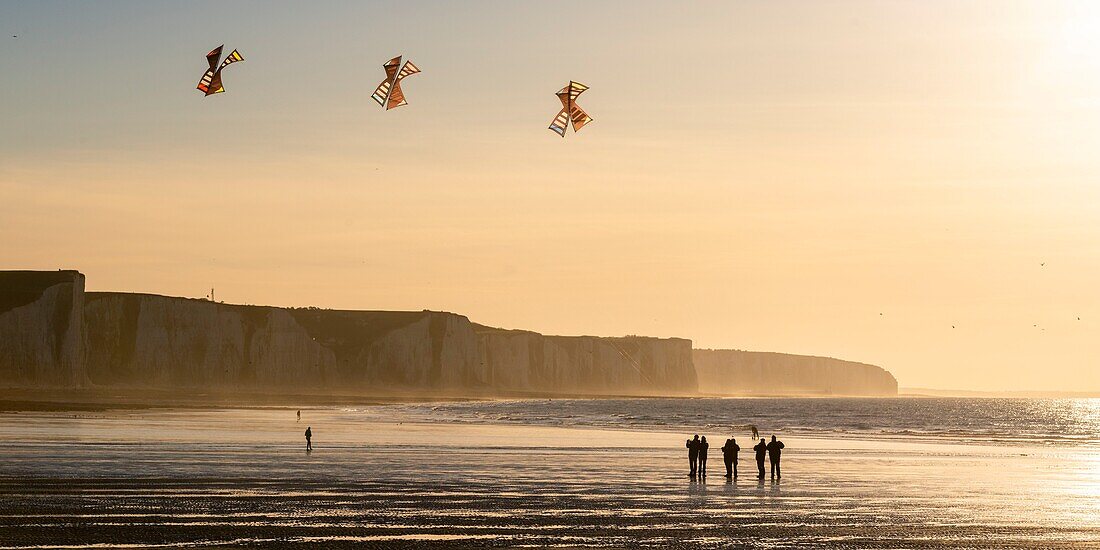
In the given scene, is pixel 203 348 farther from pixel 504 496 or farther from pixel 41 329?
pixel 504 496

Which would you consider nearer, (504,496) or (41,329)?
(504,496)

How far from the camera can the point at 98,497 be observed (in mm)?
33531

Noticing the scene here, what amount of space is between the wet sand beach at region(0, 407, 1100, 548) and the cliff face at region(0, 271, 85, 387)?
72.8 m

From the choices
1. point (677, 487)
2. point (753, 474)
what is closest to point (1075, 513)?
point (677, 487)

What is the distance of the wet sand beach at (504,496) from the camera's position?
2794 centimetres

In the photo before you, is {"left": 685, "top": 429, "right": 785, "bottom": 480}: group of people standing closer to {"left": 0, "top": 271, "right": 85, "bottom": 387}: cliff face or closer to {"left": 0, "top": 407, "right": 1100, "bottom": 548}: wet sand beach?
{"left": 0, "top": 407, "right": 1100, "bottom": 548}: wet sand beach

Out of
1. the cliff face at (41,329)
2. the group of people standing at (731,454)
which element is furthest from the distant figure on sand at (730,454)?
the cliff face at (41,329)

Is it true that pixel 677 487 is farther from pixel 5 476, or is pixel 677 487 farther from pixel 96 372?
pixel 96 372

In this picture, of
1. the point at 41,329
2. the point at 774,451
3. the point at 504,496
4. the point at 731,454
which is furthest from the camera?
the point at 41,329

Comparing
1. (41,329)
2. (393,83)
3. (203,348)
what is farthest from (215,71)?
(203,348)

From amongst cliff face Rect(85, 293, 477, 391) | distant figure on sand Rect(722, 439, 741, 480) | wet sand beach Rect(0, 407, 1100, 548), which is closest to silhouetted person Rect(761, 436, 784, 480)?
wet sand beach Rect(0, 407, 1100, 548)

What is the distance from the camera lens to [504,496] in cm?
3603

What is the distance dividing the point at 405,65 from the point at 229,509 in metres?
14.0

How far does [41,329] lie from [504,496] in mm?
108875
